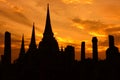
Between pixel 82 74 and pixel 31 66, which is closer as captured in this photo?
pixel 82 74

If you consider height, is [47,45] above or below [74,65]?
above

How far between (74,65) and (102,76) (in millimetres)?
7700

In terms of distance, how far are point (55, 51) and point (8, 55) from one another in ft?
59.1

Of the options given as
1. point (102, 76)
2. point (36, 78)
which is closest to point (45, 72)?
point (36, 78)

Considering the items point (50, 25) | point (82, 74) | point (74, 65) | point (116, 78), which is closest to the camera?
point (116, 78)

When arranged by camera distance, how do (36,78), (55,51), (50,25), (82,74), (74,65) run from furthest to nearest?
(50,25) → (55,51) → (36,78) → (74,65) → (82,74)

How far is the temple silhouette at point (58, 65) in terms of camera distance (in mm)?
46375

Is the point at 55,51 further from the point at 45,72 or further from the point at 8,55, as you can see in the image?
the point at 8,55

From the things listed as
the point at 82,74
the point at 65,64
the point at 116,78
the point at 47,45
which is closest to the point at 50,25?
the point at 47,45

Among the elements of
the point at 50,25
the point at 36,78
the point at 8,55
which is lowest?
the point at 36,78

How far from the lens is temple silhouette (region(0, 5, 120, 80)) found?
152 ft

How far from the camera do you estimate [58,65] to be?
57562 millimetres

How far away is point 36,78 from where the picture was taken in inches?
2279

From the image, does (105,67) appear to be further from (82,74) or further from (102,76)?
(82,74)
